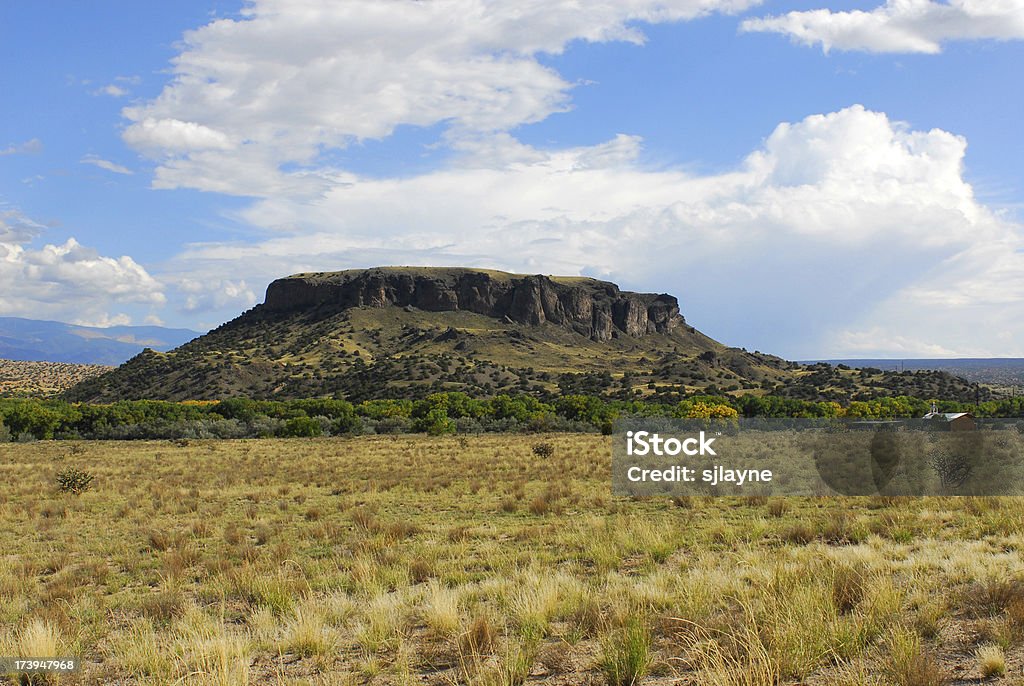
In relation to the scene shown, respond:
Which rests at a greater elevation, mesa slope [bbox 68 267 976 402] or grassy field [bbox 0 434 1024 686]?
mesa slope [bbox 68 267 976 402]

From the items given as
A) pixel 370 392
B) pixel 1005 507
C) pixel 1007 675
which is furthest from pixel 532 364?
pixel 1007 675

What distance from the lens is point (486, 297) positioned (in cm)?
15738

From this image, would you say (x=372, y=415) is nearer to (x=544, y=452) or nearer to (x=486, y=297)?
(x=544, y=452)

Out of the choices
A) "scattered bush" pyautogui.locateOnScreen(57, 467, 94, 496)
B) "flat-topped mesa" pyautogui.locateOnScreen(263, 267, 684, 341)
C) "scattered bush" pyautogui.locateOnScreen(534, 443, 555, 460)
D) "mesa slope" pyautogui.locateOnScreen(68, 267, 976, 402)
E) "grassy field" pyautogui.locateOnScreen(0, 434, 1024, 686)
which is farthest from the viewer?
"flat-topped mesa" pyautogui.locateOnScreen(263, 267, 684, 341)

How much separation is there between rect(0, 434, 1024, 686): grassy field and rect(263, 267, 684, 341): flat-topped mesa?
133 metres

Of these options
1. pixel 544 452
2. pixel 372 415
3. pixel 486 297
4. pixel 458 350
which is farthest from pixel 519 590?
pixel 486 297

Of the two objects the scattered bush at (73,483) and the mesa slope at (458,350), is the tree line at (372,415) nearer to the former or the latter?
the mesa slope at (458,350)

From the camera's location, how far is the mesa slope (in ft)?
327

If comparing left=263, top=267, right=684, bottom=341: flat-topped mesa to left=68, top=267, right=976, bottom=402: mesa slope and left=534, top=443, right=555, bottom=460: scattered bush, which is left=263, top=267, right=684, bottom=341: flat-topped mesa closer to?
left=68, top=267, right=976, bottom=402: mesa slope

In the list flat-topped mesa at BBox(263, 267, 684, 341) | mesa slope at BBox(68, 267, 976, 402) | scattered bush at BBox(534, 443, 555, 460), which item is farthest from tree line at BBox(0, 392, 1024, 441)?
flat-topped mesa at BBox(263, 267, 684, 341)

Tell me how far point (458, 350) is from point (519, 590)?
110 m

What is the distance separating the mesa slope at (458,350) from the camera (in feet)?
327

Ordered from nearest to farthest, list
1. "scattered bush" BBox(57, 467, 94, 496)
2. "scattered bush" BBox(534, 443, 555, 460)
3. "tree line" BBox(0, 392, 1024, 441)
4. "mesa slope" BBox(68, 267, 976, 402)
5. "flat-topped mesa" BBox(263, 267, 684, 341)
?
"scattered bush" BBox(57, 467, 94, 496), "scattered bush" BBox(534, 443, 555, 460), "tree line" BBox(0, 392, 1024, 441), "mesa slope" BBox(68, 267, 976, 402), "flat-topped mesa" BBox(263, 267, 684, 341)

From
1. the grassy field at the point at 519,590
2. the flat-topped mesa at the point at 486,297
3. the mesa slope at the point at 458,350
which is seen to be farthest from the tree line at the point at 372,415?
the flat-topped mesa at the point at 486,297
